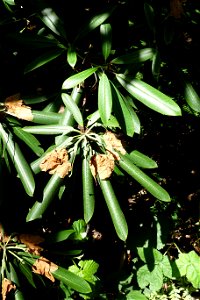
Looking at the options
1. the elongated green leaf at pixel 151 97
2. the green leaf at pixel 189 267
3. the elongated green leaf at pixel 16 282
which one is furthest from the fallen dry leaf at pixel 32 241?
the green leaf at pixel 189 267

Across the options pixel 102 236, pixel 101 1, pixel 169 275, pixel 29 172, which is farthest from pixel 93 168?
pixel 169 275

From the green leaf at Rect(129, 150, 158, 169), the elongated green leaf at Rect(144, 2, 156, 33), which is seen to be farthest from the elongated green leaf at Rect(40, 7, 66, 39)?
the green leaf at Rect(129, 150, 158, 169)

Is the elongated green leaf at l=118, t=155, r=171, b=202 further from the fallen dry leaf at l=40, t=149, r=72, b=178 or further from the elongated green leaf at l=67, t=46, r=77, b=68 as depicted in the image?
the elongated green leaf at l=67, t=46, r=77, b=68

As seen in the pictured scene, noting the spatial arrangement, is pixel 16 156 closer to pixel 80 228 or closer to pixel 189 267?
pixel 80 228

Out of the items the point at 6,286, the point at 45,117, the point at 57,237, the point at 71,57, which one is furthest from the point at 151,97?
the point at 6,286

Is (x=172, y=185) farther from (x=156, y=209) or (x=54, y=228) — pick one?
(x=54, y=228)

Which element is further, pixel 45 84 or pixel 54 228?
pixel 54 228
